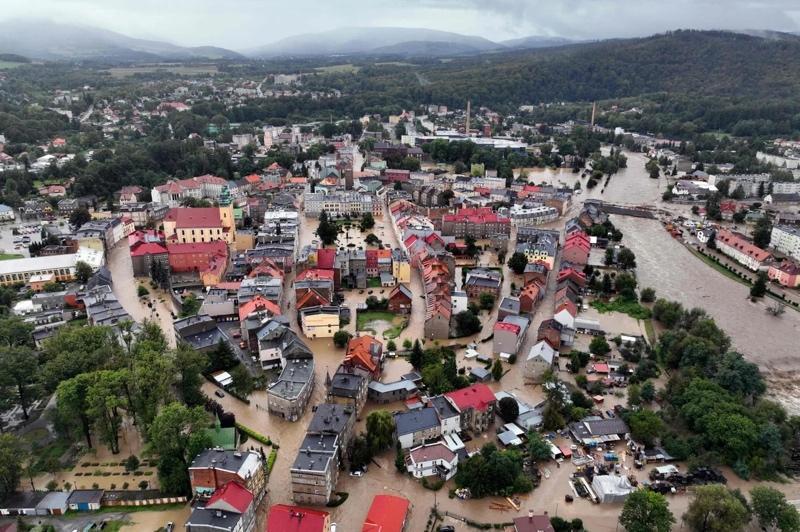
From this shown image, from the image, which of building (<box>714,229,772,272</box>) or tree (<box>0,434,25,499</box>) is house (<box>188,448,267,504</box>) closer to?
tree (<box>0,434,25,499</box>)

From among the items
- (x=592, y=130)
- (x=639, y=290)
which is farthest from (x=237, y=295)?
(x=592, y=130)

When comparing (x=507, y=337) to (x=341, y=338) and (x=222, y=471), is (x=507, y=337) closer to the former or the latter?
(x=341, y=338)

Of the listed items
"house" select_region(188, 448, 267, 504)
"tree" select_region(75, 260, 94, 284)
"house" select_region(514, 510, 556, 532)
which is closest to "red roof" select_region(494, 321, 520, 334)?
"house" select_region(514, 510, 556, 532)

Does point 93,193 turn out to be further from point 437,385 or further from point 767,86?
point 767,86

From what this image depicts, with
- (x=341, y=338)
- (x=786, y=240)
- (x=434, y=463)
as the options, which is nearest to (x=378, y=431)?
(x=434, y=463)

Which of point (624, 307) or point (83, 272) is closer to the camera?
point (624, 307)

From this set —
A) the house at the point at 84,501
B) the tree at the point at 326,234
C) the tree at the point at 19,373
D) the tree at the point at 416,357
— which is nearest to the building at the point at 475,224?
the tree at the point at 326,234

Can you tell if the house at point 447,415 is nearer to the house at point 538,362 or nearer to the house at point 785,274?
the house at point 538,362
